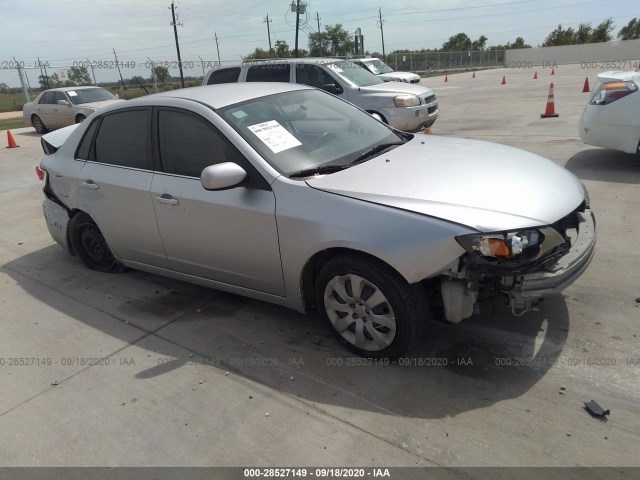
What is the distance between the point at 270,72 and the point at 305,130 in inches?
286

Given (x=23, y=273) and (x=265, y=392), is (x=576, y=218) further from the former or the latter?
(x=23, y=273)

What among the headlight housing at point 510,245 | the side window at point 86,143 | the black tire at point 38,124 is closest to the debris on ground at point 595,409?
the headlight housing at point 510,245

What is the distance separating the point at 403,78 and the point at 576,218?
15.7m

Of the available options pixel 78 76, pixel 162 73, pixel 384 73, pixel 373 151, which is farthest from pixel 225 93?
pixel 78 76

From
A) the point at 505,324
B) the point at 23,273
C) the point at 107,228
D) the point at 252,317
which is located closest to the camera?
the point at 505,324

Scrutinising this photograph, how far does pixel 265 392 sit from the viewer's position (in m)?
2.90

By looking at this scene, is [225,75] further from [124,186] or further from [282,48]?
[282,48]

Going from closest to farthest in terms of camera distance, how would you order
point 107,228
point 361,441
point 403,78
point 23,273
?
point 361,441
point 107,228
point 23,273
point 403,78

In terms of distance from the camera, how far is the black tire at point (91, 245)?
15.0ft

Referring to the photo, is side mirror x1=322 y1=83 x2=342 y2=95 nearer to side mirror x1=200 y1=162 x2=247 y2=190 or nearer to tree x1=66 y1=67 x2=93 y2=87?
side mirror x1=200 y1=162 x2=247 y2=190

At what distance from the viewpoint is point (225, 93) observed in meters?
3.81

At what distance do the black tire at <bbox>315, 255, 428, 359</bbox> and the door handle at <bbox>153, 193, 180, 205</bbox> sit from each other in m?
1.25

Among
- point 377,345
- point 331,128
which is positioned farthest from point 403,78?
point 377,345

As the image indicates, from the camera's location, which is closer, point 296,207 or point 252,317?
point 296,207
